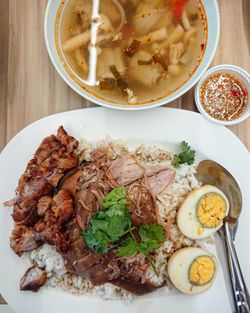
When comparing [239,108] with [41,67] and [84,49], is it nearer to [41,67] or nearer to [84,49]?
[84,49]

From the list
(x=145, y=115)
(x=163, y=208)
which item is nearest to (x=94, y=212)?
(x=163, y=208)

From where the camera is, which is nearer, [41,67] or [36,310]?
[36,310]

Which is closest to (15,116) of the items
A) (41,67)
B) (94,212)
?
(41,67)

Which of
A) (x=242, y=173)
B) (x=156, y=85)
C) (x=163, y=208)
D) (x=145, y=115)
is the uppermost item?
(x=156, y=85)

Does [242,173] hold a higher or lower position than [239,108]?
lower

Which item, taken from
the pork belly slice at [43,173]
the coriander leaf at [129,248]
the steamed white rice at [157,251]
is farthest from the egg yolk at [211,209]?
the pork belly slice at [43,173]

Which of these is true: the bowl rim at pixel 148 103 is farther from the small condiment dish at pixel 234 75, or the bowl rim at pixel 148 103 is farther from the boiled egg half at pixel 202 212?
the boiled egg half at pixel 202 212

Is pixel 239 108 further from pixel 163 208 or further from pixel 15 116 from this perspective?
pixel 15 116
